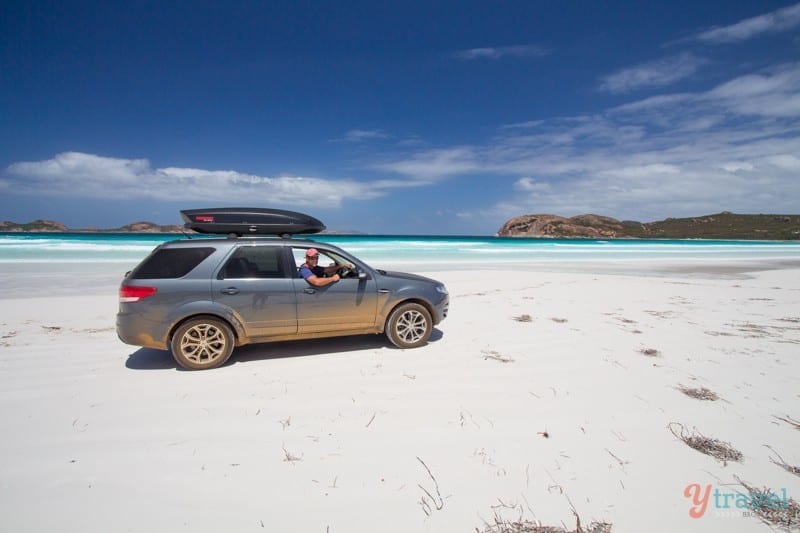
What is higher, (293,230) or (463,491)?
(293,230)

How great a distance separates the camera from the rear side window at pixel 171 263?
14.9 ft

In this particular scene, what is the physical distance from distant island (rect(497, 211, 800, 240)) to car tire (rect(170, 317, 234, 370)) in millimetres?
99605

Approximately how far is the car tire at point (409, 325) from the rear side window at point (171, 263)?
2.85 metres

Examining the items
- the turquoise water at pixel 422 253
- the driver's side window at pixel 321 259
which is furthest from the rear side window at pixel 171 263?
the turquoise water at pixel 422 253

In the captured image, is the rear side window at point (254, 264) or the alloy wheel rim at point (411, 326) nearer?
the rear side window at point (254, 264)

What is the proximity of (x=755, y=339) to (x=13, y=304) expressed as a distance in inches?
613

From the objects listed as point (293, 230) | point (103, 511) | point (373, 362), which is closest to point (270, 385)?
point (373, 362)

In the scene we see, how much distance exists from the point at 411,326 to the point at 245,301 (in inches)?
98.5

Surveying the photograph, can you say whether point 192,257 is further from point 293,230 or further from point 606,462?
point 606,462

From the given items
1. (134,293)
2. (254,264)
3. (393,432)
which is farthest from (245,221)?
(393,432)

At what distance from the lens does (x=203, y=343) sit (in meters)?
4.66

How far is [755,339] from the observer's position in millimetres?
5918

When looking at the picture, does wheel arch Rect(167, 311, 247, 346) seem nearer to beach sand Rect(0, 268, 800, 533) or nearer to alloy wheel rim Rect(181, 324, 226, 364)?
alloy wheel rim Rect(181, 324, 226, 364)

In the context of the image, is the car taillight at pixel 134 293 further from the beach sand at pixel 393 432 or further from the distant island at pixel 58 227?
the distant island at pixel 58 227
